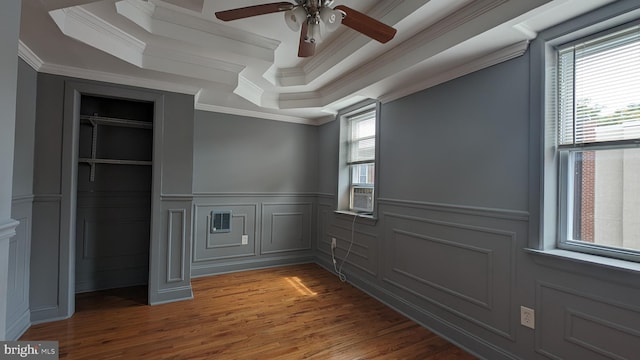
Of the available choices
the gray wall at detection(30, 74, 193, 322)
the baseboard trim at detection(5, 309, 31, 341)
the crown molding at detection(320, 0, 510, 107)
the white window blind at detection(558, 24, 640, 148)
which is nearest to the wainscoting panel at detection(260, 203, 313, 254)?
the gray wall at detection(30, 74, 193, 322)

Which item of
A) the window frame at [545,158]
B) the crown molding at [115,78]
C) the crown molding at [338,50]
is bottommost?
the window frame at [545,158]

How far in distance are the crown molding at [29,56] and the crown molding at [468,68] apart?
309cm

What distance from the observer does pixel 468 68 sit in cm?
224

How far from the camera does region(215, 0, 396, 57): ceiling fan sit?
1490 mm

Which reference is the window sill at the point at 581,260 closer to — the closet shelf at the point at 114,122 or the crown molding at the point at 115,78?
the crown molding at the point at 115,78

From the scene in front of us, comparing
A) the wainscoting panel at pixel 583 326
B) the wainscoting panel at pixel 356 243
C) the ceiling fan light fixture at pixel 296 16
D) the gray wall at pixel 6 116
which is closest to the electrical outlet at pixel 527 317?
the wainscoting panel at pixel 583 326

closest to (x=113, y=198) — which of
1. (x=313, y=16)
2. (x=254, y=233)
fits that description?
(x=254, y=233)

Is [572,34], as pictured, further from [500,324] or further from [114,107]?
[114,107]

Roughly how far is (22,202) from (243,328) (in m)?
2.05

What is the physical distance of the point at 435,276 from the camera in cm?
250

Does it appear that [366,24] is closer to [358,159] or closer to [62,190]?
[358,159]

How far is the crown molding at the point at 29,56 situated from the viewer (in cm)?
211

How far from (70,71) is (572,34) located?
3840mm

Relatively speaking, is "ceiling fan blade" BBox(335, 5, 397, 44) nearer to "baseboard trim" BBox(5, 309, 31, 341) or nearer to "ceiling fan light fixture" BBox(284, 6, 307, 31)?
"ceiling fan light fixture" BBox(284, 6, 307, 31)
